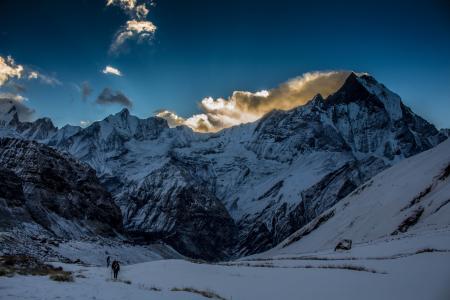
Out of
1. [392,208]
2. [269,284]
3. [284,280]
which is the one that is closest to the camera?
[269,284]

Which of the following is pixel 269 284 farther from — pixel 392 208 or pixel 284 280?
pixel 392 208

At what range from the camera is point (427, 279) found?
2520 cm

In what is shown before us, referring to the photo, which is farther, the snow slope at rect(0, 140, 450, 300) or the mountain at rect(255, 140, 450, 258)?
the mountain at rect(255, 140, 450, 258)

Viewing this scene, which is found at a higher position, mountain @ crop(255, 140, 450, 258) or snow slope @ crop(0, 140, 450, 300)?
mountain @ crop(255, 140, 450, 258)

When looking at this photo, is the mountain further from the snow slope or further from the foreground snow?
the foreground snow

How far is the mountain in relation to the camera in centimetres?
8112

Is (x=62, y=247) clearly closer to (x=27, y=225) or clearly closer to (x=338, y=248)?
(x=27, y=225)

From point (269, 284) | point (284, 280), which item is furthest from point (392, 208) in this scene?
point (269, 284)

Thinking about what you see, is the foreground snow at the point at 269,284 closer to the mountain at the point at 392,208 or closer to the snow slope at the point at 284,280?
the snow slope at the point at 284,280

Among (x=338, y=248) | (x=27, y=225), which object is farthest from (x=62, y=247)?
(x=338, y=248)

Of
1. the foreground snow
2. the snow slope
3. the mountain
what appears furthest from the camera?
the mountain

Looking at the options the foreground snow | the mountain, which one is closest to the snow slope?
the foreground snow

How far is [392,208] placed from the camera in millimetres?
104000

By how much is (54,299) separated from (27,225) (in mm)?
157732
